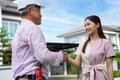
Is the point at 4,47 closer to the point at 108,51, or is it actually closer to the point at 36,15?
the point at 108,51

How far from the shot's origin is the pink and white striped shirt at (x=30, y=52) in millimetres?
2363

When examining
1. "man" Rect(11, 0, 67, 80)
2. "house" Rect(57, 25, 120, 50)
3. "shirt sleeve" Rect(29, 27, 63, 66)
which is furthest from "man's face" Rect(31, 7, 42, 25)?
"house" Rect(57, 25, 120, 50)

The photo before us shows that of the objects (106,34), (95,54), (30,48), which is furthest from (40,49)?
(106,34)

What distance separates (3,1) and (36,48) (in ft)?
51.6

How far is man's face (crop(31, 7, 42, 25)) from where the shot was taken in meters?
2.52

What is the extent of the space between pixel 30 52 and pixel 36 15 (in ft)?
0.99

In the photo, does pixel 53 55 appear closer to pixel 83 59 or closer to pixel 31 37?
pixel 31 37

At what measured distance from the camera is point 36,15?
2533mm

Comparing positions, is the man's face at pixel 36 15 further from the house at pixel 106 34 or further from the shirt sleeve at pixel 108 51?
the house at pixel 106 34

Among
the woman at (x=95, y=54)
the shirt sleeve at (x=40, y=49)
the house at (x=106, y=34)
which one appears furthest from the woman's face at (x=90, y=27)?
the house at (x=106, y=34)

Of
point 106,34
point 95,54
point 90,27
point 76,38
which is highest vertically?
point 106,34

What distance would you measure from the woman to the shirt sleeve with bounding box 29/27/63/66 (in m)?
0.68

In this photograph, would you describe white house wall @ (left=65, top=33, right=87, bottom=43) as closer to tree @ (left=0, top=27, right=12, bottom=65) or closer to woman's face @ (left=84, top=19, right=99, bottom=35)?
tree @ (left=0, top=27, right=12, bottom=65)

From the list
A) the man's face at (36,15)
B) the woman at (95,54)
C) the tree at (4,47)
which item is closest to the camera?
the man's face at (36,15)
